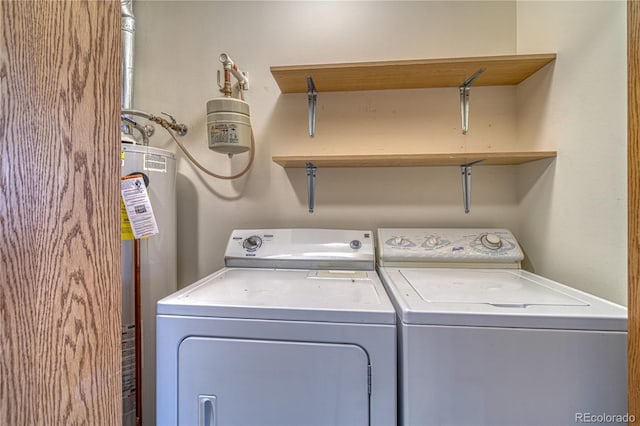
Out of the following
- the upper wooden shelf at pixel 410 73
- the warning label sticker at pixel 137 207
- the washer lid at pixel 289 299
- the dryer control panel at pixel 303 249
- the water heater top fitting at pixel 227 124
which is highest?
the upper wooden shelf at pixel 410 73

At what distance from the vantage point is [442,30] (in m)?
1.63

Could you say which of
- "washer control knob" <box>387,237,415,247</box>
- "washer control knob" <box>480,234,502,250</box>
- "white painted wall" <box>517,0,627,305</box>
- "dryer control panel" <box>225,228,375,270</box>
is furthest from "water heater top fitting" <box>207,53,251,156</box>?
"white painted wall" <box>517,0,627,305</box>

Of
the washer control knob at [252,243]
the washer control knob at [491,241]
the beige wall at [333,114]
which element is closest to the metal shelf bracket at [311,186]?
the beige wall at [333,114]

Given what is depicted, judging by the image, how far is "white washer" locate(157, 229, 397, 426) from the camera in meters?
0.81

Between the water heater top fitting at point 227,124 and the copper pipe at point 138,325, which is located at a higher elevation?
the water heater top fitting at point 227,124

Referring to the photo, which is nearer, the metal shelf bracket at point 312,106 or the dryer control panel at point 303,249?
the dryer control panel at point 303,249

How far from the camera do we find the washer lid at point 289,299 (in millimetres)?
850

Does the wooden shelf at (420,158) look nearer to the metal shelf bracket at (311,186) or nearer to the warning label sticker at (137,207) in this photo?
the metal shelf bracket at (311,186)

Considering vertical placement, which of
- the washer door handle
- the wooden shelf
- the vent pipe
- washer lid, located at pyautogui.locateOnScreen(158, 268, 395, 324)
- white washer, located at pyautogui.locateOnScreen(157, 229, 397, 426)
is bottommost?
the washer door handle

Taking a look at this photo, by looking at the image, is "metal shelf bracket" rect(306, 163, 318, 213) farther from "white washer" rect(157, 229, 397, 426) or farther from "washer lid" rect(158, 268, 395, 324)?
"white washer" rect(157, 229, 397, 426)

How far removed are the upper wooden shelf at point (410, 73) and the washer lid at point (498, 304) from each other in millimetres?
1008

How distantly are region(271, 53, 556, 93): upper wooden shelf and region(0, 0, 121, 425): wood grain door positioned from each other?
99cm

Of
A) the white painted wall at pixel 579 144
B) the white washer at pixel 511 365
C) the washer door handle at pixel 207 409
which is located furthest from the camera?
the white painted wall at pixel 579 144

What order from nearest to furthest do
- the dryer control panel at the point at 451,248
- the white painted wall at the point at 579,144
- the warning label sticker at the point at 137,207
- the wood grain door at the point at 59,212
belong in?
the wood grain door at the point at 59,212 < the white painted wall at the point at 579,144 < the warning label sticker at the point at 137,207 < the dryer control panel at the point at 451,248
